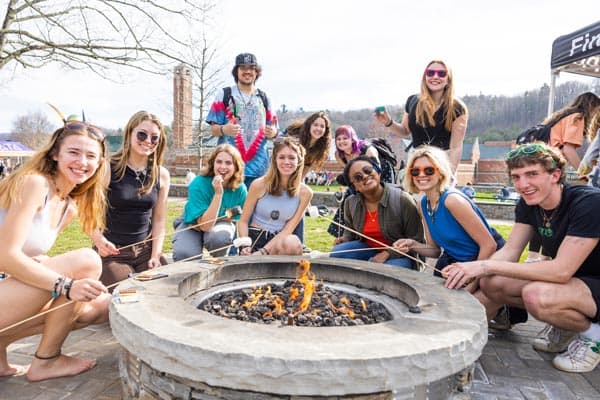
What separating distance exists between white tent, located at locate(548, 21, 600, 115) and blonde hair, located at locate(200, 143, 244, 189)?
21.1 feet

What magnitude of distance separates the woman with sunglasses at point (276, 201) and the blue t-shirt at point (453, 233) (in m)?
1.36

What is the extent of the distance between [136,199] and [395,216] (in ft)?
7.61

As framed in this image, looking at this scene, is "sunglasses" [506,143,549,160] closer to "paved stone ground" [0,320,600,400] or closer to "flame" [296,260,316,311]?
"paved stone ground" [0,320,600,400]

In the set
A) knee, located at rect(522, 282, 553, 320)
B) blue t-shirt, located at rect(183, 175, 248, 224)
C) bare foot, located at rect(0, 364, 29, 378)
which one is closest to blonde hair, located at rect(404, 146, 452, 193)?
knee, located at rect(522, 282, 553, 320)

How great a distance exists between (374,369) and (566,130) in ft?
13.5

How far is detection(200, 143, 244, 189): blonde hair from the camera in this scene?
4258 millimetres

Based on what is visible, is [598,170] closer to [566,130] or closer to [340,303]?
[566,130]

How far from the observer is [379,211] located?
3863 millimetres

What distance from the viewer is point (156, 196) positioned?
363cm

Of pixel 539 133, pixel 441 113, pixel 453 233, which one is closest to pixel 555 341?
pixel 453 233

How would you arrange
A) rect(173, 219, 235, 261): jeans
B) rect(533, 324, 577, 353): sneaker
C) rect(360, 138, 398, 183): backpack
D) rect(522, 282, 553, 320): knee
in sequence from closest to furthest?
rect(522, 282, 553, 320): knee, rect(533, 324, 577, 353): sneaker, rect(173, 219, 235, 261): jeans, rect(360, 138, 398, 183): backpack

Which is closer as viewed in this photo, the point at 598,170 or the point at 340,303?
the point at 340,303

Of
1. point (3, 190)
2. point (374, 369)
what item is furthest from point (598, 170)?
point (3, 190)

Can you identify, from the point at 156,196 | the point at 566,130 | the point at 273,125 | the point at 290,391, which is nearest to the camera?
the point at 290,391
